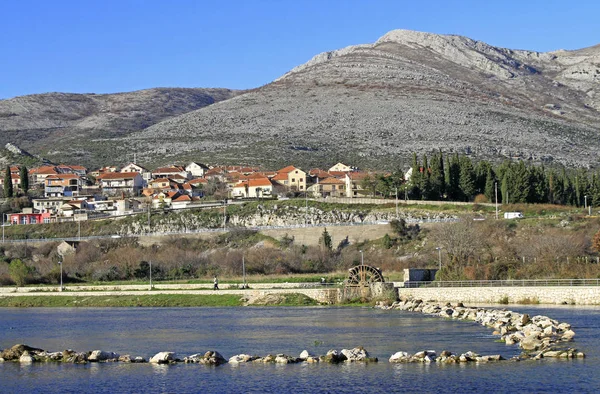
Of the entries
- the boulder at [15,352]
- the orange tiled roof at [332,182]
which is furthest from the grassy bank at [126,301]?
the orange tiled roof at [332,182]

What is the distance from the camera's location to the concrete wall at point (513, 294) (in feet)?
170

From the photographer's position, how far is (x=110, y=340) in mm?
42812

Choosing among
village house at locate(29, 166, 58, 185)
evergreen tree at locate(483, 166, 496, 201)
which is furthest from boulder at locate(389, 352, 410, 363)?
village house at locate(29, 166, 58, 185)

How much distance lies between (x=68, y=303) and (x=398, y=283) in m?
23.2

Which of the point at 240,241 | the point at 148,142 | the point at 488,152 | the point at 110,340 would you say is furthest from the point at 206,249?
the point at 148,142

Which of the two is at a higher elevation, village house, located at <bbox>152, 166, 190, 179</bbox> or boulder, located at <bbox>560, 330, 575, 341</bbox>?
village house, located at <bbox>152, 166, 190, 179</bbox>

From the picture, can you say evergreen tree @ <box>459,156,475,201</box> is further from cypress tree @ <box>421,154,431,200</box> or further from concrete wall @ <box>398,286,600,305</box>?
concrete wall @ <box>398,286,600,305</box>

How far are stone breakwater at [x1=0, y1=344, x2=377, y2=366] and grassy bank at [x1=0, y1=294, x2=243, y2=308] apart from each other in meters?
26.6

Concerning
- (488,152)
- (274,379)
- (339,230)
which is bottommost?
(274,379)

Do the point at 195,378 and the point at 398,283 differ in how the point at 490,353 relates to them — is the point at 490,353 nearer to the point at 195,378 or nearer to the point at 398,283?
the point at 195,378

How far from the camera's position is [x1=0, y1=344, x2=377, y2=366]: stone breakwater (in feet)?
109

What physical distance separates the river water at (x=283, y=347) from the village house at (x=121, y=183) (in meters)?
81.1

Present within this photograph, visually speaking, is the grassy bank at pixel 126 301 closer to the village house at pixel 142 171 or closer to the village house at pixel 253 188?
the village house at pixel 253 188

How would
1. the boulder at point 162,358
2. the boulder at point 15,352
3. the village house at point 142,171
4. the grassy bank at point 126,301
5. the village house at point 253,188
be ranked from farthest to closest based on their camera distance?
the village house at point 142,171
the village house at point 253,188
the grassy bank at point 126,301
the boulder at point 15,352
the boulder at point 162,358
